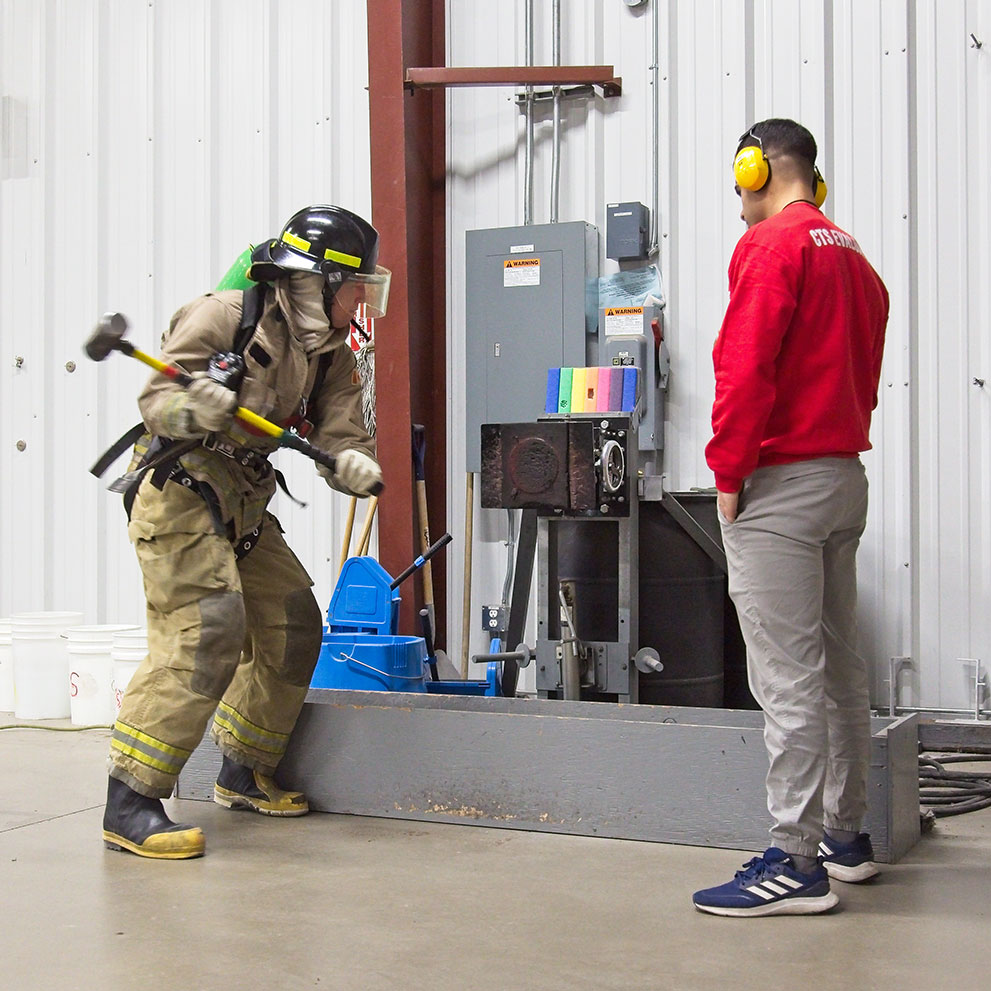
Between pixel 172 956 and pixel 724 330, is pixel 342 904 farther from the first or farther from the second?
pixel 724 330

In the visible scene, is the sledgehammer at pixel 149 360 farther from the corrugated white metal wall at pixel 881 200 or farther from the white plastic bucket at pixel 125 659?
the corrugated white metal wall at pixel 881 200

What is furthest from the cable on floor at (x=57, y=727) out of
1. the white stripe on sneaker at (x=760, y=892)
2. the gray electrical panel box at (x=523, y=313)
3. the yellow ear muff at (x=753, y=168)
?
the yellow ear muff at (x=753, y=168)

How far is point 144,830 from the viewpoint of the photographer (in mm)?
3242

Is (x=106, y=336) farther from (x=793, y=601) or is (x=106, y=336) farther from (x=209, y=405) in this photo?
(x=793, y=601)

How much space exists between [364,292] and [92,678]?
2.81m

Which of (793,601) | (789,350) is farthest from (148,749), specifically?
(789,350)

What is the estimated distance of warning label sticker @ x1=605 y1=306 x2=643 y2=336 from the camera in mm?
5422

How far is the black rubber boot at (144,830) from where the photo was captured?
3.21 metres

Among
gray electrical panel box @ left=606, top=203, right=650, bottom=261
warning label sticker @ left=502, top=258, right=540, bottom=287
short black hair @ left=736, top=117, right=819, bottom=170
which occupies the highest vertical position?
gray electrical panel box @ left=606, top=203, right=650, bottom=261

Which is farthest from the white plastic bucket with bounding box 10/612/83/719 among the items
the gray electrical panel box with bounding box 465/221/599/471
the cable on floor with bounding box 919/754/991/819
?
the cable on floor with bounding box 919/754/991/819

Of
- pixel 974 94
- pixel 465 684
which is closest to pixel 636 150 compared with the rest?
pixel 974 94

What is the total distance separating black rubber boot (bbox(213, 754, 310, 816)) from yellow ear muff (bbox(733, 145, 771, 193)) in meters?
2.21

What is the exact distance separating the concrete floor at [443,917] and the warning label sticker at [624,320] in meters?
2.61

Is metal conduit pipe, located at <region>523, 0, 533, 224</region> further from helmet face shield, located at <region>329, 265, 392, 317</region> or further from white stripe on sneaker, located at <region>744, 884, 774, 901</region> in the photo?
white stripe on sneaker, located at <region>744, 884, 774, 901</region>
